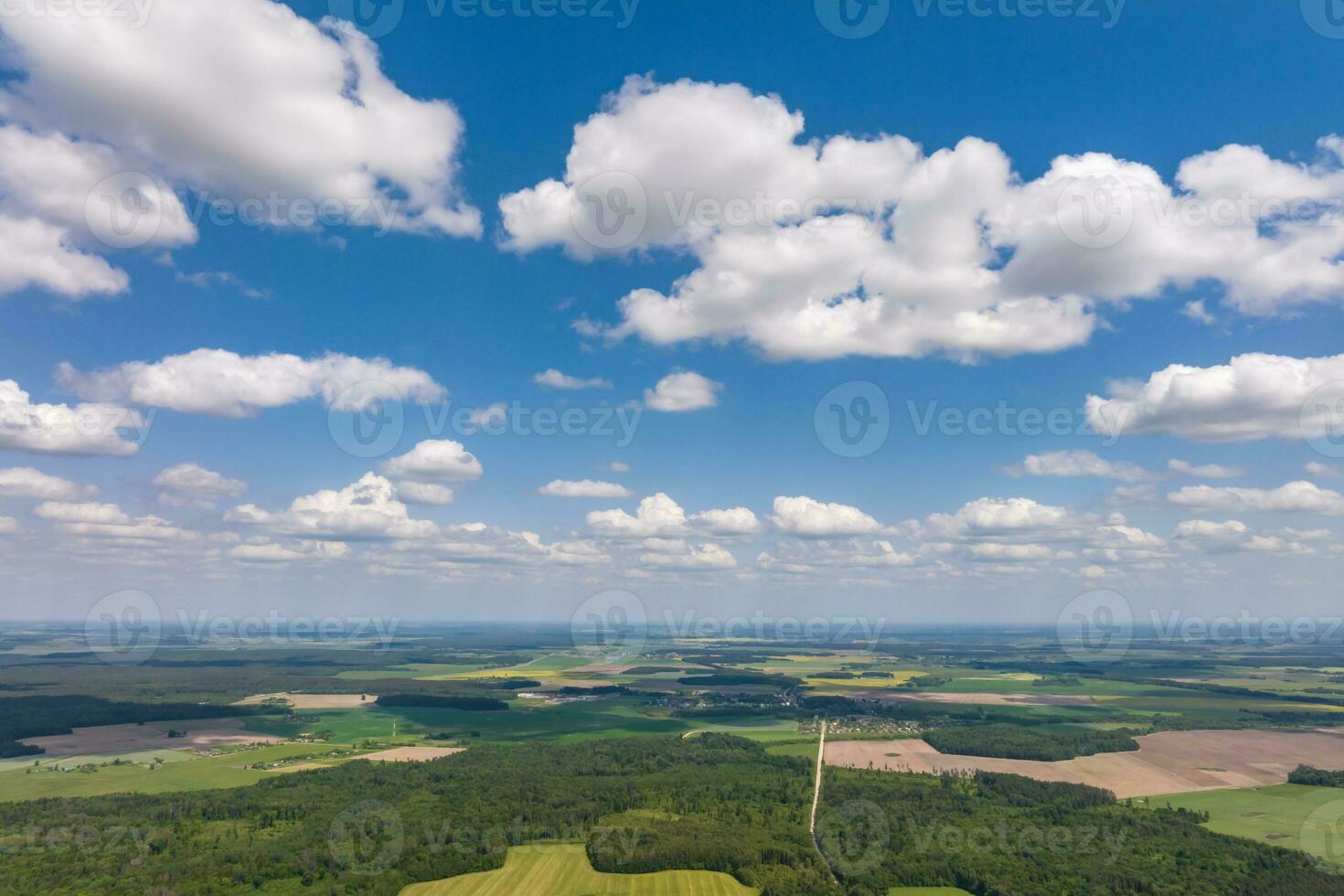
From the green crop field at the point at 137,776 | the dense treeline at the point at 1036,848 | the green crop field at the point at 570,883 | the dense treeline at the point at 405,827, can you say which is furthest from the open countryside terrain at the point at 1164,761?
the green crop field at the point at 137,776

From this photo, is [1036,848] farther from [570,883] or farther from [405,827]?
[405,827]

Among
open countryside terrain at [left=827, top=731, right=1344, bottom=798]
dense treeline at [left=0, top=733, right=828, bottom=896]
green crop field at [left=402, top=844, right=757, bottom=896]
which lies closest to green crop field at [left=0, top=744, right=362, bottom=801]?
dense treeline at [left=0, top=733, right=828, bottom=896]

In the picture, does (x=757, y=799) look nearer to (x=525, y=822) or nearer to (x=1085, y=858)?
(x=525, y=822)

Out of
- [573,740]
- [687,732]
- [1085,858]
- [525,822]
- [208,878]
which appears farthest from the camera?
[687,732]

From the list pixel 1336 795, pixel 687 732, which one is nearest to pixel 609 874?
pixel 687 732

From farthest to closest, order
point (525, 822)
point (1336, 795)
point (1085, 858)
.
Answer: point (1336, 795) → point (525, 822) → point (1085, 858)

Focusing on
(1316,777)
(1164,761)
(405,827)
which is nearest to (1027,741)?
(1164,761)
